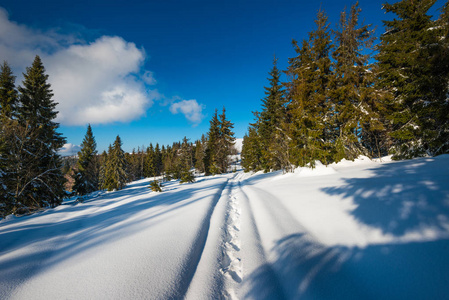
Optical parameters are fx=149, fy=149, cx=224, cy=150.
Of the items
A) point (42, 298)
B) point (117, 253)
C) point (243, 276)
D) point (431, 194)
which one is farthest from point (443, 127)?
point (42, 298)

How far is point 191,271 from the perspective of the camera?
2865 mm

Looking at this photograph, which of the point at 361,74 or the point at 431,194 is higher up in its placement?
the point at 361,74

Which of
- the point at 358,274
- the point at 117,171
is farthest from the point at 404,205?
the point at 117,171

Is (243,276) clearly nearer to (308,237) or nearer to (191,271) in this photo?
(191,271)

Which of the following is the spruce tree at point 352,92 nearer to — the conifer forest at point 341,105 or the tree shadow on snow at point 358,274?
the conifer forest at point 341,105

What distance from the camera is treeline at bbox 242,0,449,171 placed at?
9.45 metres

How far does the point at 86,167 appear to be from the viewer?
87.1 ft

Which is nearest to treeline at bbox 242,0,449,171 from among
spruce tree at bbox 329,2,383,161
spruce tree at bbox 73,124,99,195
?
spruce tree at bbox 329,2,383,161

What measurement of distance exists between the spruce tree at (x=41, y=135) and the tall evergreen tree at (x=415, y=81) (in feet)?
83.0

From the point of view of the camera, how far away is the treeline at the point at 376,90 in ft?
31.0

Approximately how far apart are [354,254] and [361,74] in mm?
15719

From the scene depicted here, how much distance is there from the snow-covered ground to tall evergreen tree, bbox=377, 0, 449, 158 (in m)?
9.70

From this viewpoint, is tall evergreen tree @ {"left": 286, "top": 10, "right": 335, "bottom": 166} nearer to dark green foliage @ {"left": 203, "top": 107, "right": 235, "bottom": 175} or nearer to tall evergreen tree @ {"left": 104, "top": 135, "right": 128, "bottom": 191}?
dark green foliage @ {"left": 203, "top": 107, "right": 235, "bottom": 175}

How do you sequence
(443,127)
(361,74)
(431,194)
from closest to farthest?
1. (431,194)
2. (443,127)
3. (361,74)
